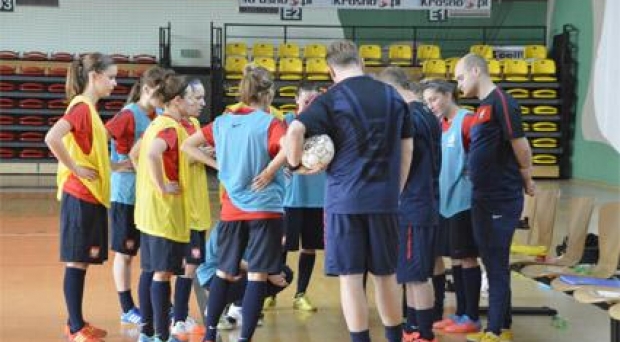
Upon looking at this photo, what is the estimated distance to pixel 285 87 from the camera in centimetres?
1673

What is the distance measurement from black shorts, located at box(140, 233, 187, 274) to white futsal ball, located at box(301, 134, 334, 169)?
4.15 feet

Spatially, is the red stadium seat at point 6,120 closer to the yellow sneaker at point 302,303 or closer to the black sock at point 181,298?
the yellow sneaker at point 302,303

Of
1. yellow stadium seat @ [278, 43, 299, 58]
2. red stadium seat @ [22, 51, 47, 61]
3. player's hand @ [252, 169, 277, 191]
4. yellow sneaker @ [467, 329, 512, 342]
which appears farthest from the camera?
yellow stadium seat @ [278, 43, 299, 58]

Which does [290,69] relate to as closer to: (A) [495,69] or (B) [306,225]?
(A) [495,69]

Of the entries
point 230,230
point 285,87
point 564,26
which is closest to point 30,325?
point 230,230

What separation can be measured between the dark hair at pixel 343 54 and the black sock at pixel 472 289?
1889 mm

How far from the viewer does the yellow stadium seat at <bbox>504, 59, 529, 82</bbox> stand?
17.3m

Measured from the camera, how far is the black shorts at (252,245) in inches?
160

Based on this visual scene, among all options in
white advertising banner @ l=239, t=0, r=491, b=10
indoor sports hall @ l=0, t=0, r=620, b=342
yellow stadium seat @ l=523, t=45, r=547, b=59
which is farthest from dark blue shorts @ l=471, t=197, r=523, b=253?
yellow stadium seat @ l=523, t=45, r=547, b=59

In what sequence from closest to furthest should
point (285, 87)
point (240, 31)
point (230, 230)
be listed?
point (230, 230) → point (285, 87) → point (240, 31)

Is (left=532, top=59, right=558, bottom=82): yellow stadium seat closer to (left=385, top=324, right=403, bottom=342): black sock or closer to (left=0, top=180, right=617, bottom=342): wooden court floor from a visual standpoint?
(left=0, top=180, right=617, bottom=342): wooden court floor

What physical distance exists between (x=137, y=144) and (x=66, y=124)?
1.61 feet

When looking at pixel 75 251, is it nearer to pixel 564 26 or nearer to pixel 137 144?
pixel 137 144

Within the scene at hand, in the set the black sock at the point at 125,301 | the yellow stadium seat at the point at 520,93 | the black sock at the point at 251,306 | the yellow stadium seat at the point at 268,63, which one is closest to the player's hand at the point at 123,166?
the black sock at the point at 125,301
